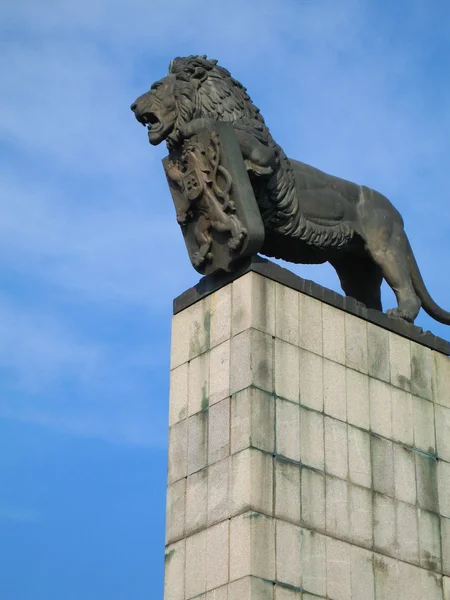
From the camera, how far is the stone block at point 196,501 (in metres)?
14.5

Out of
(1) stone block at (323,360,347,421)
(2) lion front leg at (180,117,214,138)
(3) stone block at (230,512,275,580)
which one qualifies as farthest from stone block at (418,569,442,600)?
(2) lion front leg at (180,117,214,138)

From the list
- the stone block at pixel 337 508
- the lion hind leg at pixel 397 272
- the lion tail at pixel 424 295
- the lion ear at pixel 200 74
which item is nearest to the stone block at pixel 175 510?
the stone block at pixel 337 508

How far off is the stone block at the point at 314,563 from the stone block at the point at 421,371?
277 cm

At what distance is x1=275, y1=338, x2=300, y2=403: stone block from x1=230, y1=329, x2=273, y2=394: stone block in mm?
103

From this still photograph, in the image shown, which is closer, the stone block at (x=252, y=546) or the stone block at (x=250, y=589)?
the stone block at (x=250, y=589)

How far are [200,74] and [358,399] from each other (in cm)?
447

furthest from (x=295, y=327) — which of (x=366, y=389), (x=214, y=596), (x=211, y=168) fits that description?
(x=214, y=596)

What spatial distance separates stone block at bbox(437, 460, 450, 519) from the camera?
1569 cm

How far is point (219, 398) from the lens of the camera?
14.8m

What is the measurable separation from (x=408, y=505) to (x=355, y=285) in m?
3.59

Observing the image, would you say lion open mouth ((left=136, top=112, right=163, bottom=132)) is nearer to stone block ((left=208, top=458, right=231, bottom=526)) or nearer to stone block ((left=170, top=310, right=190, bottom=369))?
stone block ((left=170, top=310, right=190, bottom=369))

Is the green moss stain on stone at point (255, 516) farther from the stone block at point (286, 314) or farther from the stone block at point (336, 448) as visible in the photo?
the stone block at point (286, 314)

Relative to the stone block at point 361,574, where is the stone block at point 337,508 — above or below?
above

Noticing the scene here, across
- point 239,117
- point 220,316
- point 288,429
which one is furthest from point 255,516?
point 239,117
